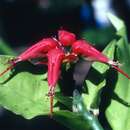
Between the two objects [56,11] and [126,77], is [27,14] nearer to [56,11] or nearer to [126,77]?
[56,11]

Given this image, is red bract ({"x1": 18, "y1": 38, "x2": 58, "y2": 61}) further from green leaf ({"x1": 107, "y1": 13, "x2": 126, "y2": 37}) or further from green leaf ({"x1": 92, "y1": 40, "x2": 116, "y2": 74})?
green leaf ({"x1": 107, "y1": 13, "x2": 126, "y2": 37})

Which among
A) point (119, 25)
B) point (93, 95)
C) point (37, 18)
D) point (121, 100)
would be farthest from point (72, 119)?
point (37, 18)

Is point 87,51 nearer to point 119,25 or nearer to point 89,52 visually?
point 89,52

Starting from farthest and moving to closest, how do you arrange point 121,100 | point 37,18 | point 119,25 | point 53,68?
1. point 37,18
2. point 119,25
3. point 121,100
4. point 53,68

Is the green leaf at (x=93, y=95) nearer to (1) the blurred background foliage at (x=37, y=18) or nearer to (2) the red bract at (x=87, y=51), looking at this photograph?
(2) the red bract at (x=87, y=51)

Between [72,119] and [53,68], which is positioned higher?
[53,68]

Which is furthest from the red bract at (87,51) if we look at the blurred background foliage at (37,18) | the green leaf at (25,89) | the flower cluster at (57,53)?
the blurred background foliage at (37,18)

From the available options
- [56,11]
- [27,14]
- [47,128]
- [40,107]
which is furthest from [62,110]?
[27,14]
